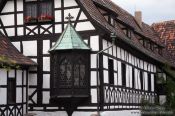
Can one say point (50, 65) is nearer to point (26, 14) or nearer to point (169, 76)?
point (26, 14)

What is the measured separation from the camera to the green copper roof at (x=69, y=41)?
25.1 m

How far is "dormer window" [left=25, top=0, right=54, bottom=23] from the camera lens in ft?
87.2

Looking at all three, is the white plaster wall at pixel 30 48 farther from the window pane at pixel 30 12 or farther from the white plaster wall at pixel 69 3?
the white plaster wall at pixel 69 3

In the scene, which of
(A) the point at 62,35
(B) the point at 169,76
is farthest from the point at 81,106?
(B) the point at 169,76

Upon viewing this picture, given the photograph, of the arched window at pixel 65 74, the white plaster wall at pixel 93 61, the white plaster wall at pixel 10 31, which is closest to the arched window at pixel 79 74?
the arched window at pixel 65 74

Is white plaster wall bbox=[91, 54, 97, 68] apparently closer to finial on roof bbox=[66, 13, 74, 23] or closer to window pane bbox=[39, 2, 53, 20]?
finial on roof bbox=[66, 13, 74, 23]

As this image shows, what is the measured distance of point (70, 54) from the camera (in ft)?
82.3

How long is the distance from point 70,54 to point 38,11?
3.70 metres

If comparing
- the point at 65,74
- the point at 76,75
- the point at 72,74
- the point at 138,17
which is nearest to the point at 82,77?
the point at 76,75

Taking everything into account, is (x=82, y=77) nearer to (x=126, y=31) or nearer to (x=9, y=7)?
(x=9, y=7)

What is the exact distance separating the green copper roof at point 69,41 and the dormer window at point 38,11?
4.75 feet

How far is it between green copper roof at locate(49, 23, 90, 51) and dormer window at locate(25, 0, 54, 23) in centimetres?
145

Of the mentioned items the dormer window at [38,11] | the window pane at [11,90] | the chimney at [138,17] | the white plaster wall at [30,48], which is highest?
the chimney at [138,17]

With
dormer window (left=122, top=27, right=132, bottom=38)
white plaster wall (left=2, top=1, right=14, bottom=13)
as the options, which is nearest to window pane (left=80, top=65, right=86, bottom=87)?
white plaster wall (left=2, top=1, right=14, bottom=13)
